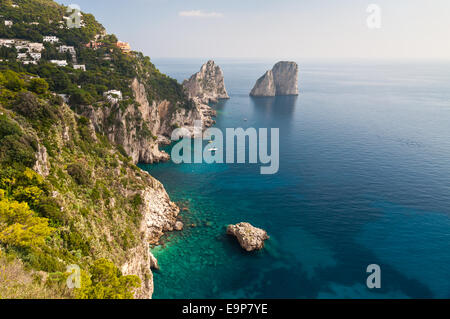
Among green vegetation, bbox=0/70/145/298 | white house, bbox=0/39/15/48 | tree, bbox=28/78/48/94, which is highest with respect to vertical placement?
white house, bbox=0/39/15/48

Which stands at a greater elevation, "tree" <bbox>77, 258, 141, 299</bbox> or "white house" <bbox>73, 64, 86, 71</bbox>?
"white house" <bbox>73, 64, 86, 71</bbox>

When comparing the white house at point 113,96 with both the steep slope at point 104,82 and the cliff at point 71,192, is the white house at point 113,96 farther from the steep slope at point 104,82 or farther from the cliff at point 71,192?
the cliff at point 71,192

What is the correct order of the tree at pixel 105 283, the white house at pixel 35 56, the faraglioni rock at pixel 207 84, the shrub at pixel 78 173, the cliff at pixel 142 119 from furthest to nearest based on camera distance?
the faraglioni rock at pixel 207 84
the white house at pixel 35 56
the cliff at pixel 142 119
the shrub at pixel 78 173
the tree at pixel 105 283

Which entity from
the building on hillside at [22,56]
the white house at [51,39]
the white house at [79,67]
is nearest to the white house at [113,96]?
the white house at [79,67]

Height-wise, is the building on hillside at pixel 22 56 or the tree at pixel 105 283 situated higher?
the building on hillside at pixel 22 56

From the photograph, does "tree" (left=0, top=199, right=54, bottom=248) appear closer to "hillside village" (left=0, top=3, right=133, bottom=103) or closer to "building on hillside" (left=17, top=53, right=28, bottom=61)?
"hillside village" (left=0, top=3, right=133, bottom=103)

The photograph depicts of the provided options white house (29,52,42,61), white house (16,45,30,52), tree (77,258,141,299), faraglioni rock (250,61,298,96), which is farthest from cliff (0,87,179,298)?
faraglioni rock (250,61,298,96)
